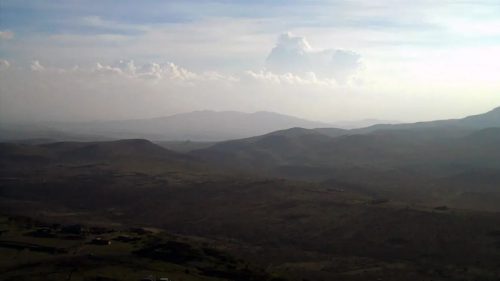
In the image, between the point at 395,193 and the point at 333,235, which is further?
the point at 395,193

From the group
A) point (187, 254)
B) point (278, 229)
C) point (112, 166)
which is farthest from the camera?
point (112, 166)

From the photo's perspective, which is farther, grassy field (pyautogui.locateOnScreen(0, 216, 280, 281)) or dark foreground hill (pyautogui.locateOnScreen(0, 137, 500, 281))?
dark foreground hill (pyautogui.locateOnScreen(0, 137, 500, 281))

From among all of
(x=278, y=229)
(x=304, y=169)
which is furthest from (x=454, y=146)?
(x=278, y=229)

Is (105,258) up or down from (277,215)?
up

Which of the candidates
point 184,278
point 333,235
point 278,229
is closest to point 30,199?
point 278,229

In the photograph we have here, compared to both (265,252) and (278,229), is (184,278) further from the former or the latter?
(278,229)

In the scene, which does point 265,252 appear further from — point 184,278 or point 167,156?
point 167,156

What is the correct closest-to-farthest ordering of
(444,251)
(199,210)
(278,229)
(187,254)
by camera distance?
(187,254) → (444,251) → (278,229) → (199,210)

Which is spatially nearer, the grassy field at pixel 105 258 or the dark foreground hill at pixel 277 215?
the grassy field at pixel 105 258

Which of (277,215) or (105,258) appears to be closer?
(105,258)
